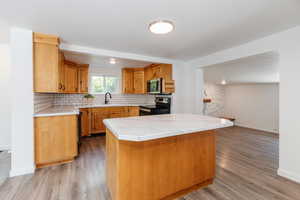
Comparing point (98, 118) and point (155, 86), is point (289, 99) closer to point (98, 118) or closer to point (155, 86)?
point (155, 86)

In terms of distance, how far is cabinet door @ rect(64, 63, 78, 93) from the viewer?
3.87m

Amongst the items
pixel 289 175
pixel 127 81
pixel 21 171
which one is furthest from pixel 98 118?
pixel 289 175

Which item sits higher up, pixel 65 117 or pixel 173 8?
pixel 173 8

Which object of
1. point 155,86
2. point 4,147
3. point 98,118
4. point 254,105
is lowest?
point 4,147

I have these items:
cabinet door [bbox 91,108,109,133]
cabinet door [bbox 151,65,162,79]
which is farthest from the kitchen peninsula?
cabinet door [bbox 91,108,109,133]

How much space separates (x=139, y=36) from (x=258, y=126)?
20.0 feet

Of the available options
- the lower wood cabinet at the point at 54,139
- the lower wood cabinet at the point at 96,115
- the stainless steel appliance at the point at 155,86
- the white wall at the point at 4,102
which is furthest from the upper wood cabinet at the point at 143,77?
the white wall at the point at 4,102

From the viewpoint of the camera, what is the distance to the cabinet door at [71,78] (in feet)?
12.7

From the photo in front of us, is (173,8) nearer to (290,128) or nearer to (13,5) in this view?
(13,5)

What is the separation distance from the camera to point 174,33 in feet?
7.30

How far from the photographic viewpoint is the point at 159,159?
4.92ft

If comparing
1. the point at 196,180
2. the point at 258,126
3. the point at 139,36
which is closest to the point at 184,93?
the point at 139,36

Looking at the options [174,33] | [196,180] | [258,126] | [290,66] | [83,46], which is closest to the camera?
[196,180]

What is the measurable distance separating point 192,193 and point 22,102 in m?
2.77
